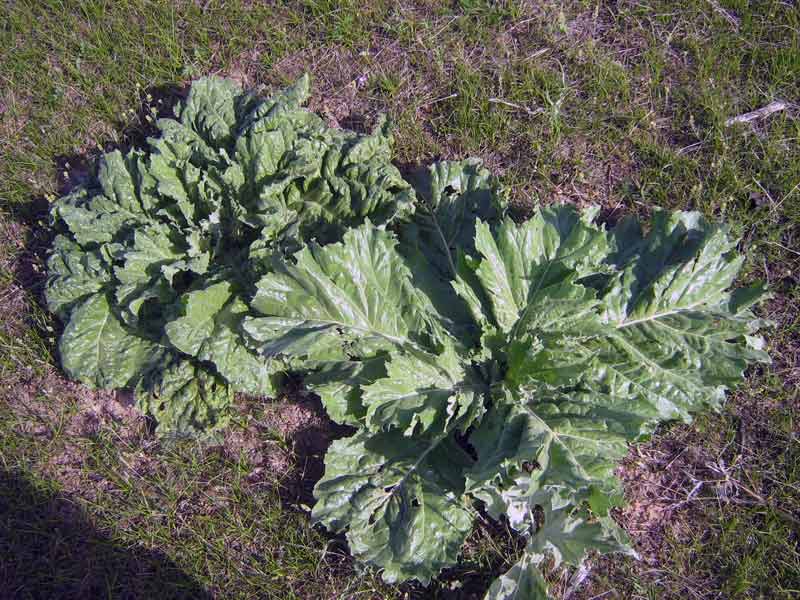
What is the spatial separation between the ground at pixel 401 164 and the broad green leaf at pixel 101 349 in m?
0.44

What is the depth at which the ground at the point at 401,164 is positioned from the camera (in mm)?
3902

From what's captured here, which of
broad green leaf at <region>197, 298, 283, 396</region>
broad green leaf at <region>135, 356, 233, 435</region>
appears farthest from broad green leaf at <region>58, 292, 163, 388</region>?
broad green leaf at <region>197, 298, 283, 396</region>

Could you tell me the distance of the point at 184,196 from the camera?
381 cm

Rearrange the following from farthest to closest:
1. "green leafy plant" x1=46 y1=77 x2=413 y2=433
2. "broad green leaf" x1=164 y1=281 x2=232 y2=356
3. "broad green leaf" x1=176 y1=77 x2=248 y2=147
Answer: "broad green leaf" x1=176 y1=77 x2=248 y2=147 → "green leafy plant" x1=46 y1=77 x2=413 y2=433 → "broad green leaf" x1=164 y1=281 x2=232 y2=356

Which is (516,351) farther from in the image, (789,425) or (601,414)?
(789,425)

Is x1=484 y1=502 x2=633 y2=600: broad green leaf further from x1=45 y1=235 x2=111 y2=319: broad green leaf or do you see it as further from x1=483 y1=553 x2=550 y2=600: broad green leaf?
x1=45 y1=235 x2=111 y2=319: broad green leaf

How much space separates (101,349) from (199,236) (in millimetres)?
906

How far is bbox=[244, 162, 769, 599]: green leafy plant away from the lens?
3350mm

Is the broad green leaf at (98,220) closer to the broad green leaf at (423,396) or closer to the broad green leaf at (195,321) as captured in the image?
the broad green leaf at (195,321)

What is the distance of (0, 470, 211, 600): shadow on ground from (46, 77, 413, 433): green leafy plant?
826mm

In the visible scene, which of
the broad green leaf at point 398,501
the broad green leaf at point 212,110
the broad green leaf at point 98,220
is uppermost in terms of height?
the broad green leaf at point 212,110

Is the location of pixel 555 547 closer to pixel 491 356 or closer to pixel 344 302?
pixel 491 356

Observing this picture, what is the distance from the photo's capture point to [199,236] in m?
3.79

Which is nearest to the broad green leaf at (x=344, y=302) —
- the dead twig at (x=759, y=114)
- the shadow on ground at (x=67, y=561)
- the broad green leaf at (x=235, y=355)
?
the broad green leaf at (x=235, y=355)
